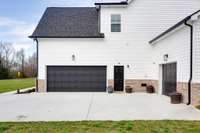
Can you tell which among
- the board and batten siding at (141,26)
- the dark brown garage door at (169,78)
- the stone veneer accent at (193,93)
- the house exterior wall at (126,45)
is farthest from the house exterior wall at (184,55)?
the house exterior wall at (126,45)

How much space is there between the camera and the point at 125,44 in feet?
65.3

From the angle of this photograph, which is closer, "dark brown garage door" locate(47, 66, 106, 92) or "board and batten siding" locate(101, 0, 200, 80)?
"board and batten siding" locate(101, 0, 200, 80)

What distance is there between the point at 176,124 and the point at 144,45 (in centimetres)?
1247

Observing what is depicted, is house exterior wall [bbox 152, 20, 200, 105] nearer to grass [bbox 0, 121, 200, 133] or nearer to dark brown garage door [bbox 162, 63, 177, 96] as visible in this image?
dark brown garage door [bbox 162, 63, 177, 96]

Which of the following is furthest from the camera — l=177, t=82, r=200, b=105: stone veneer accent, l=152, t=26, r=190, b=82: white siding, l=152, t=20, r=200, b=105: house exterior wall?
l=152, t=26, r=190, b=82: white siding

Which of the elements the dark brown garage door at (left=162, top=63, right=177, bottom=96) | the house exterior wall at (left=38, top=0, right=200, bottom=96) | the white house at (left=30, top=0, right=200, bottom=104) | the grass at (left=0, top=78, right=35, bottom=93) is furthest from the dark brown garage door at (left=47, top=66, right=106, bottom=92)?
the grass at (left=0, top=78, right=35, bottom=93)

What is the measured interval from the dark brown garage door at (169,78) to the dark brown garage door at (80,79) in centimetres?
490

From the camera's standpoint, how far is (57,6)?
76.6ft

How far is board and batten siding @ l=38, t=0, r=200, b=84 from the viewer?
64.9ft

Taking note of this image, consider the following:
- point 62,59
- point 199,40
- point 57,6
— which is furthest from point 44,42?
point 199,40

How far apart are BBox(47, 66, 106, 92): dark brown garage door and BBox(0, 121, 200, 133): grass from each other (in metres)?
11.9

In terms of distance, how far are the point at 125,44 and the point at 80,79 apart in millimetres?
4258

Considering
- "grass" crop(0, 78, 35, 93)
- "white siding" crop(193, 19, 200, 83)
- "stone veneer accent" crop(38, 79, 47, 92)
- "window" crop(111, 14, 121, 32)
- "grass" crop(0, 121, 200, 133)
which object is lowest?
"grass" crop(0, 78, 35, 93)

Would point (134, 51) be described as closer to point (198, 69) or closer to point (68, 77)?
point (68, 77)
